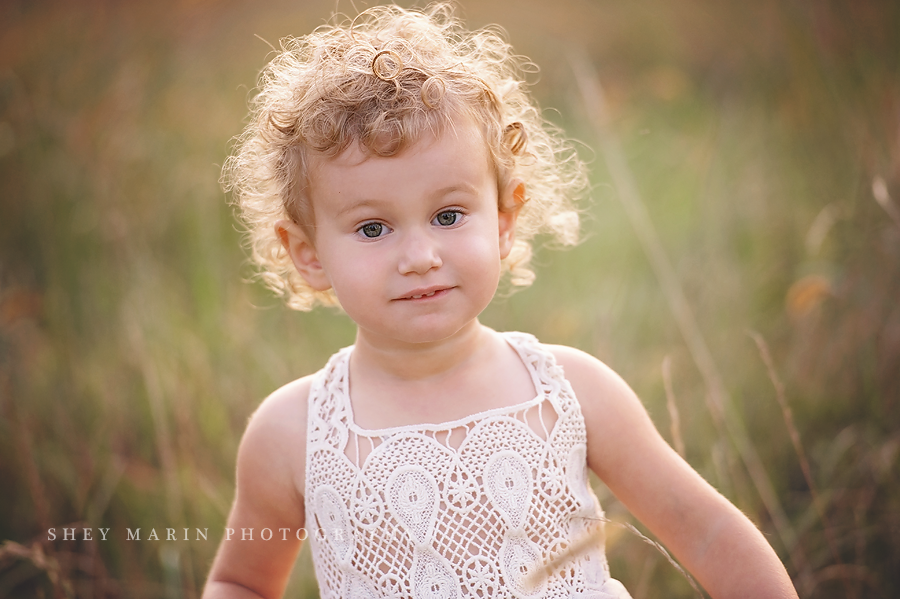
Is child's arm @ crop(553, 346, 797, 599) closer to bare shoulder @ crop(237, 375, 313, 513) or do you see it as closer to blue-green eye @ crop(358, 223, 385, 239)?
blue-green eye @ crop(358, 223, 385, 239)

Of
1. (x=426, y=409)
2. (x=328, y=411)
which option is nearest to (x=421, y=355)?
(x=426, y=409)

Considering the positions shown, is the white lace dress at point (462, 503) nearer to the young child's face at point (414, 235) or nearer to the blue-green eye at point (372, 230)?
the young child's face at point (414, 235)

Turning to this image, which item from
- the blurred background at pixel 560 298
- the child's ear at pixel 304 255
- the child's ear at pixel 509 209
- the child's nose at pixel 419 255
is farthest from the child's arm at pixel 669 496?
the child's ear at pixel 304 255

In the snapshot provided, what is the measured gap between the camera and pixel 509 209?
1538 millimetres

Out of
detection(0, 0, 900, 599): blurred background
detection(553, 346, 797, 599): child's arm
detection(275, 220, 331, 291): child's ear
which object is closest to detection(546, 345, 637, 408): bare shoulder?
detection(553, 346, 797, 599): child's arm

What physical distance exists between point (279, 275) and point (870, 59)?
2.59 m

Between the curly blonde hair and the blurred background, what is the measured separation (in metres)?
0.40

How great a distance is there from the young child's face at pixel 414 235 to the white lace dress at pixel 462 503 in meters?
0.21

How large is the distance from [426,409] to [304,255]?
409 millimetres

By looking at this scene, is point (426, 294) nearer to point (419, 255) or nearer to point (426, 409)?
point (419, 255)

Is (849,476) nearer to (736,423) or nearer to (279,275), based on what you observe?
(736,423)

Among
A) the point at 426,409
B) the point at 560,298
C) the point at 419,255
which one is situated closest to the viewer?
the point at 419,255

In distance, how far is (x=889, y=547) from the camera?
1.91 meters

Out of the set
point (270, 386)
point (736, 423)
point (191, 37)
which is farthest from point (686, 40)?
point (270, 386)
